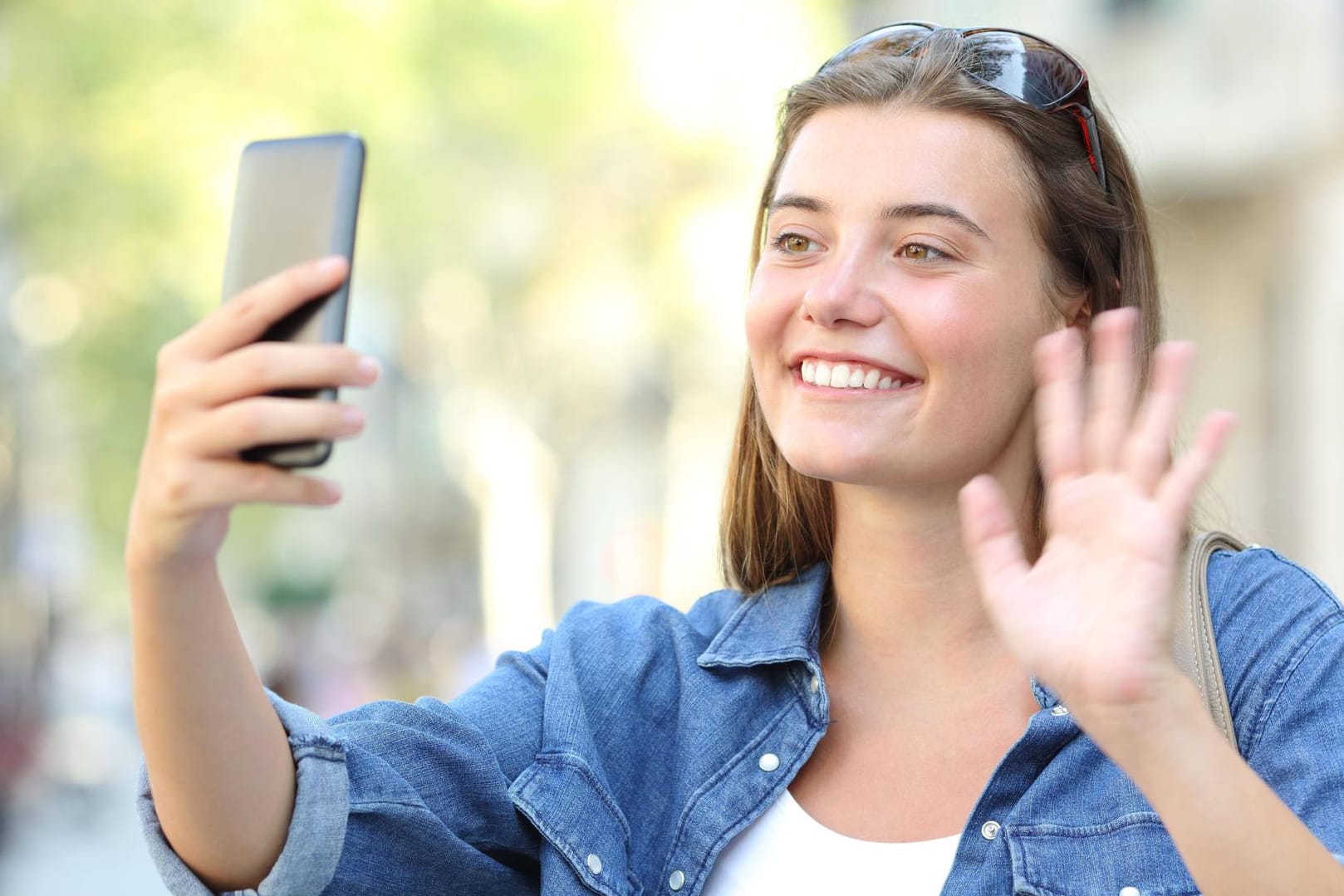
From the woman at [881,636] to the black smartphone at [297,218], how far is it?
3 cm

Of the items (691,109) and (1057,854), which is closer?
(1057,854)

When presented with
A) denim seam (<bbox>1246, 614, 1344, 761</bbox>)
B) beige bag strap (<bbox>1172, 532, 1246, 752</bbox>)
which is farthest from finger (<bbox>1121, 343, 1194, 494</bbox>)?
denim seam (<bbox>1246, 614, 1344, 761</bbox>)

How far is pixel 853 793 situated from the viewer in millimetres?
2609

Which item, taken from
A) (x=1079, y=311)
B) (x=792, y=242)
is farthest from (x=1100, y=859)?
(x=792, y=242)

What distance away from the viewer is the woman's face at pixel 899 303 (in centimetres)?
257

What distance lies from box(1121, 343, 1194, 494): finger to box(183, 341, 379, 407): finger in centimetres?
88

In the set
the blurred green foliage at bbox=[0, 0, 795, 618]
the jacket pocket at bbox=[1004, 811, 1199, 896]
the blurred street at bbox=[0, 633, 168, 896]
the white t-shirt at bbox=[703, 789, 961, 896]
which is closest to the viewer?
the jacket pocket at bbox=[1004, 811, 1199, 896]

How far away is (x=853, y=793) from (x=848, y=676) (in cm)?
26

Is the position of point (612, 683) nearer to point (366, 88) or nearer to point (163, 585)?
point (163, 585)

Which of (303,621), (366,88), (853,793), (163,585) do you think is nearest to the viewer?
(163,585)

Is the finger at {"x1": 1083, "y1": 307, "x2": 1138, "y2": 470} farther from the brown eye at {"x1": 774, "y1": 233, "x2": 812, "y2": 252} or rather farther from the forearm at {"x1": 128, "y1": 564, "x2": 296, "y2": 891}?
the forearm at {"x1": 128, "y1": 564, "x2": 296, "y2": 891}

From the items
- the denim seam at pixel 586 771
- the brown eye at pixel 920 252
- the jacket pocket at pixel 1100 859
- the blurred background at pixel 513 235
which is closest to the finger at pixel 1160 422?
the jacket pocket at pixel 1100 859

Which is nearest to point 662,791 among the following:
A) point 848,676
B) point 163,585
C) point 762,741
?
point 762,741

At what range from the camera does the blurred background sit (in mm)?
13922
